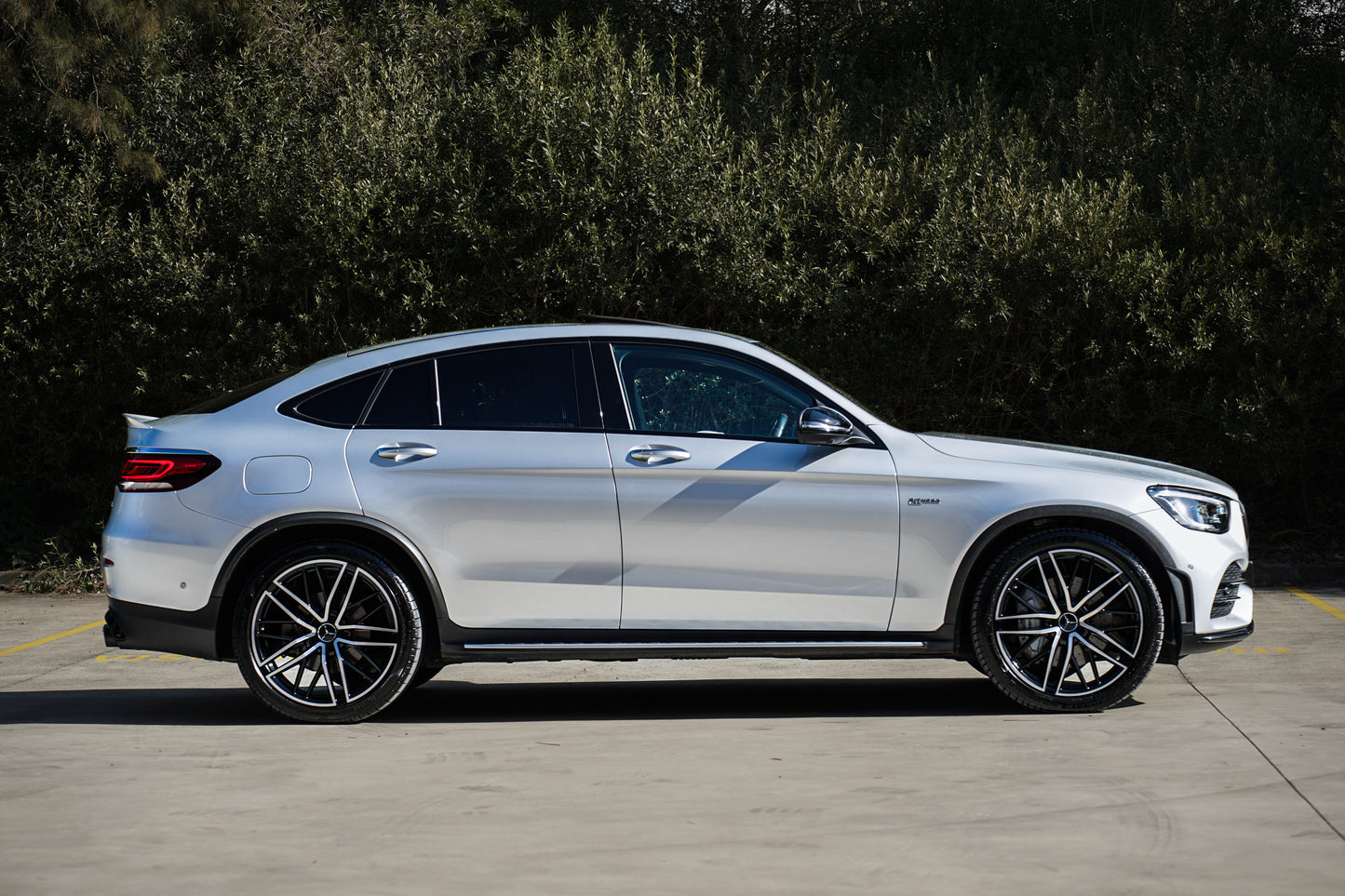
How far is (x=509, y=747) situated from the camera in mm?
5832

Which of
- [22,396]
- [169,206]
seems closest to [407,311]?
[169,206]

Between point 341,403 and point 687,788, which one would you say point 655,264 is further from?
point 687,788

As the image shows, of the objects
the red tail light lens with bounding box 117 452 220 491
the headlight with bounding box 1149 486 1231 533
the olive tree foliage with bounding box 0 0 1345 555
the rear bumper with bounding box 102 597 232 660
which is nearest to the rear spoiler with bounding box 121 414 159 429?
the red tail light lens with bounding box 117 452 220 491

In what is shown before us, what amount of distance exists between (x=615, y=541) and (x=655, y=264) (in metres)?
6.42

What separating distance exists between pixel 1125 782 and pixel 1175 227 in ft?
27.7

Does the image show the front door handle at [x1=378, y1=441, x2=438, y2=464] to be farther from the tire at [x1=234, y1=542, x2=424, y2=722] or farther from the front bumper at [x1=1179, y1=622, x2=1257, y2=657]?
the front bumper at [x1=1179, y1=622, x2=1257, y2=657]

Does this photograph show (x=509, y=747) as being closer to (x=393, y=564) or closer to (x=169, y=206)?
(x=393, y=564)

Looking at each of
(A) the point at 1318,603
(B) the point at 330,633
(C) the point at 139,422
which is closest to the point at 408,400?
(B) the point at 330,633

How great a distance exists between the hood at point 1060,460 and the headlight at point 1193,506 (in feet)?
0.11

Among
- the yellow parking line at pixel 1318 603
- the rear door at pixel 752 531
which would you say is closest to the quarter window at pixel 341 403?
the rear door at pixel 752 531

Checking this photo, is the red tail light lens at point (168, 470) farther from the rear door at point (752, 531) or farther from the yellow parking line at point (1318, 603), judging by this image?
the yellow parking line at point (1318, 603)

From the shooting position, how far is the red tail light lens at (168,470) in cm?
624

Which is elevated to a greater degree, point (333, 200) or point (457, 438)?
point (333, 200)

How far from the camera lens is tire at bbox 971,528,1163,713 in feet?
20.6
